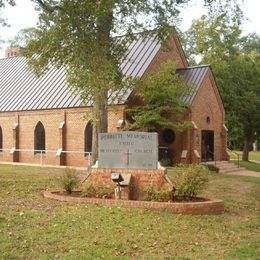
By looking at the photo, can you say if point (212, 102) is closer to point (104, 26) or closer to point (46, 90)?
point (46, 90)

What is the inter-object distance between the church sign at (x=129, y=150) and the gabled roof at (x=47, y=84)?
14024 millimetres

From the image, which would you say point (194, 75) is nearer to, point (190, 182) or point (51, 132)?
point (51, 132)

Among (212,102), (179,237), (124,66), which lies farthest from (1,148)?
(179,237)

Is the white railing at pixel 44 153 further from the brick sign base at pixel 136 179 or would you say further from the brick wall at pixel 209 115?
the brick sign base at pixel 136 179

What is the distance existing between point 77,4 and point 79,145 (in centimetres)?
1643

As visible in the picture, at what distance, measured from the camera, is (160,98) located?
25453 mm

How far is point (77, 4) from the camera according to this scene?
14711 mm

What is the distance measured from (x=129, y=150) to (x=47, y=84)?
72.8 ft

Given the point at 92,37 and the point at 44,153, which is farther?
the point at 44,153

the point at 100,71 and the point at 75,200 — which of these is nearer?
the point at 75,200

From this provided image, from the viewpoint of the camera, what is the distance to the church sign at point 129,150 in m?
12.9

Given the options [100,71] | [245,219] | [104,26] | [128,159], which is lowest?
[245,219]

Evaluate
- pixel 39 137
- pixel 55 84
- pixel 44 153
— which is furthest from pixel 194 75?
pixel 39 137

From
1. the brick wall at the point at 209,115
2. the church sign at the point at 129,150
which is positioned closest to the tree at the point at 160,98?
the brick wall at the point at 209,115
